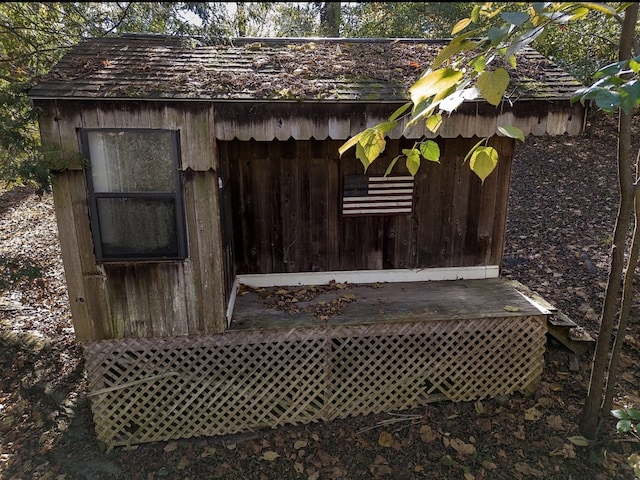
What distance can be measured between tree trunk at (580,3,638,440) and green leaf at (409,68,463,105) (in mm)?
3152

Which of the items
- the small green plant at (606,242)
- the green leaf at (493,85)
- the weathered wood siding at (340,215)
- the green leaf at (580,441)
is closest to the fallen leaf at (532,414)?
the green leaf at (580,441)

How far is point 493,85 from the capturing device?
5.02 ft

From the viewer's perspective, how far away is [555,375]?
6145 millimetres

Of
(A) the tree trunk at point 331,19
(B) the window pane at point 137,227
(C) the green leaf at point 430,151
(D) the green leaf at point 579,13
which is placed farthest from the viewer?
(A) the tree trunk at point 331,19

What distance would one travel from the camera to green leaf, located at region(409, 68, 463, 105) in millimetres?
1523

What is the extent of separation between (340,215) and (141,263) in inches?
114

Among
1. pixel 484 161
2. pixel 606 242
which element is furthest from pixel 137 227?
pixel 606 242

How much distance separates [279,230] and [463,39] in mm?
5064

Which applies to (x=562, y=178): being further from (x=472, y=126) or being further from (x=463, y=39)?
(x=463, y=39)

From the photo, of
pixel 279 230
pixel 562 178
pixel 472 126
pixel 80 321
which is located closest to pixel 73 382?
pixel 80 321

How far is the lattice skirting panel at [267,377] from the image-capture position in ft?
17.3

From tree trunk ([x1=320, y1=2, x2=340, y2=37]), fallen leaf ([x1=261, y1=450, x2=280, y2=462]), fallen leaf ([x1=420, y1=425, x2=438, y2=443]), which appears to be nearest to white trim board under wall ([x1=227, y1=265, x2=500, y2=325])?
fallen leaf ([x1=420, y1=425, x2=438, y2=443])

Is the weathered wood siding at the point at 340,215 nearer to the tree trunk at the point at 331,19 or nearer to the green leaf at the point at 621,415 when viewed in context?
the green leaf at the point at 621,415

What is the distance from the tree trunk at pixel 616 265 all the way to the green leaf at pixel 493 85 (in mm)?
3044
